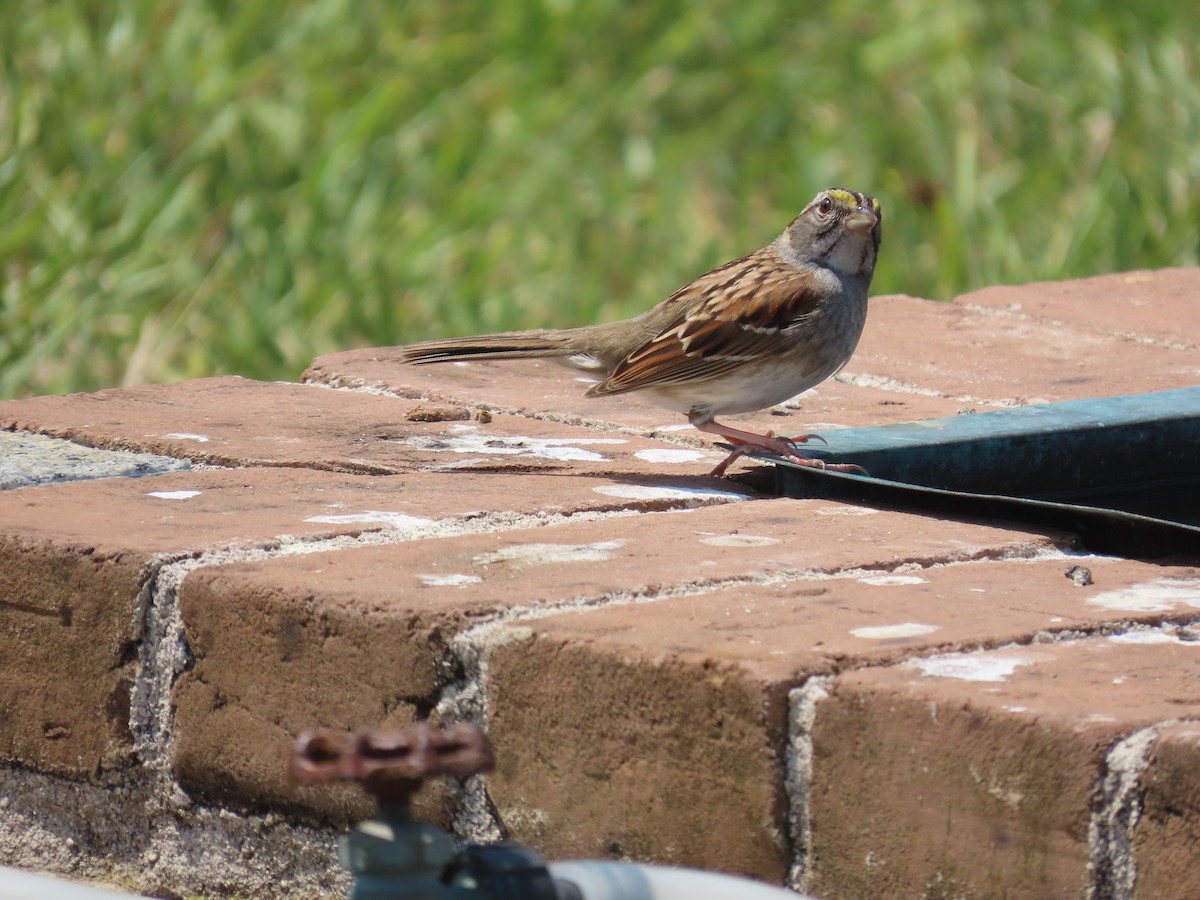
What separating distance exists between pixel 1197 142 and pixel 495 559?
196 inches

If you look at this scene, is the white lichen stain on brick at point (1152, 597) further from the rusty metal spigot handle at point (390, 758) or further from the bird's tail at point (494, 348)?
the bird's tail at point (494, 348)

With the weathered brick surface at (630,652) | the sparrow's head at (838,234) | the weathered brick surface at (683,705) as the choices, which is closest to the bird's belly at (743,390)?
the sparrow's head at (838,234)

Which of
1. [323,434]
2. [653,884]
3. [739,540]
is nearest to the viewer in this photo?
[653,884]

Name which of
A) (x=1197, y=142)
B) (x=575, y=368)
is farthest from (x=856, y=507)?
(x=1197, y=142)

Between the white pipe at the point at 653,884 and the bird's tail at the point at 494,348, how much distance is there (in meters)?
2.09

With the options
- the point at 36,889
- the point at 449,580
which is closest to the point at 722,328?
the point at 449,580

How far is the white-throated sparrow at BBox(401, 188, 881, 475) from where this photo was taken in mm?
3336

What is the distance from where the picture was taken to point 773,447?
289 centimetres

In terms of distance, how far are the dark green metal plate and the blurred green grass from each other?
243cm

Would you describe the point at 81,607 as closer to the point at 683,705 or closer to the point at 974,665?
the point at 683,705

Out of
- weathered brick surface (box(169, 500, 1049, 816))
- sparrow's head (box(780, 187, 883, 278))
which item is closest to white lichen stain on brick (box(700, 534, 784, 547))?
weathered brick surface (box(169, 500, 1049, 816))

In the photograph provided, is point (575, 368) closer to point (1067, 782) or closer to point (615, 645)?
point (615, 645)

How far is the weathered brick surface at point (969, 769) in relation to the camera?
1498mm

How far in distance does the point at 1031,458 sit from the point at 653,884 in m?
1.47
